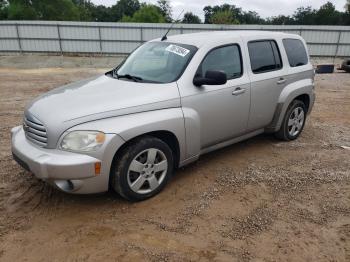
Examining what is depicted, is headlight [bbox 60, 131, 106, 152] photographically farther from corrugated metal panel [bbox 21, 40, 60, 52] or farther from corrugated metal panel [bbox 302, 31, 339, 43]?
corrugated metal panel [bbox 302, 31, 339, 43]

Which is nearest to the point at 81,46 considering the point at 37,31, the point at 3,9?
the point at 37,31

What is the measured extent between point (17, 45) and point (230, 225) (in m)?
22.4

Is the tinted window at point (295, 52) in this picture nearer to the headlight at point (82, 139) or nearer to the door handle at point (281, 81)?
the door handle at point (281, 81)

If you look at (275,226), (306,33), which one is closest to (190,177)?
(275,226)

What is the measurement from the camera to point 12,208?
3.59 meters

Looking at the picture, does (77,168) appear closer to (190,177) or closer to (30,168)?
(30,168)

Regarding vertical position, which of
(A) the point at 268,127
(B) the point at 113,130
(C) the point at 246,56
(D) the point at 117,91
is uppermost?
(C) the point at 246,56

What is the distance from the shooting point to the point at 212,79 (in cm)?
384

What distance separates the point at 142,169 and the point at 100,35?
20.1 m

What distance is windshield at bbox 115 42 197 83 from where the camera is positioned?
13.2ft

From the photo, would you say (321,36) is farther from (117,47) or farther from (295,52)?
(295,52)

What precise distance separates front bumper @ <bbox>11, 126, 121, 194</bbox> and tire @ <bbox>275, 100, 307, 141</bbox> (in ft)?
10.8

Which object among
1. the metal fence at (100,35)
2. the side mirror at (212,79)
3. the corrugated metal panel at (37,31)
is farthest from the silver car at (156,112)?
the corrugated metal panel at (37,31)

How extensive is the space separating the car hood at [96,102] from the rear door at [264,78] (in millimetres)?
1409
